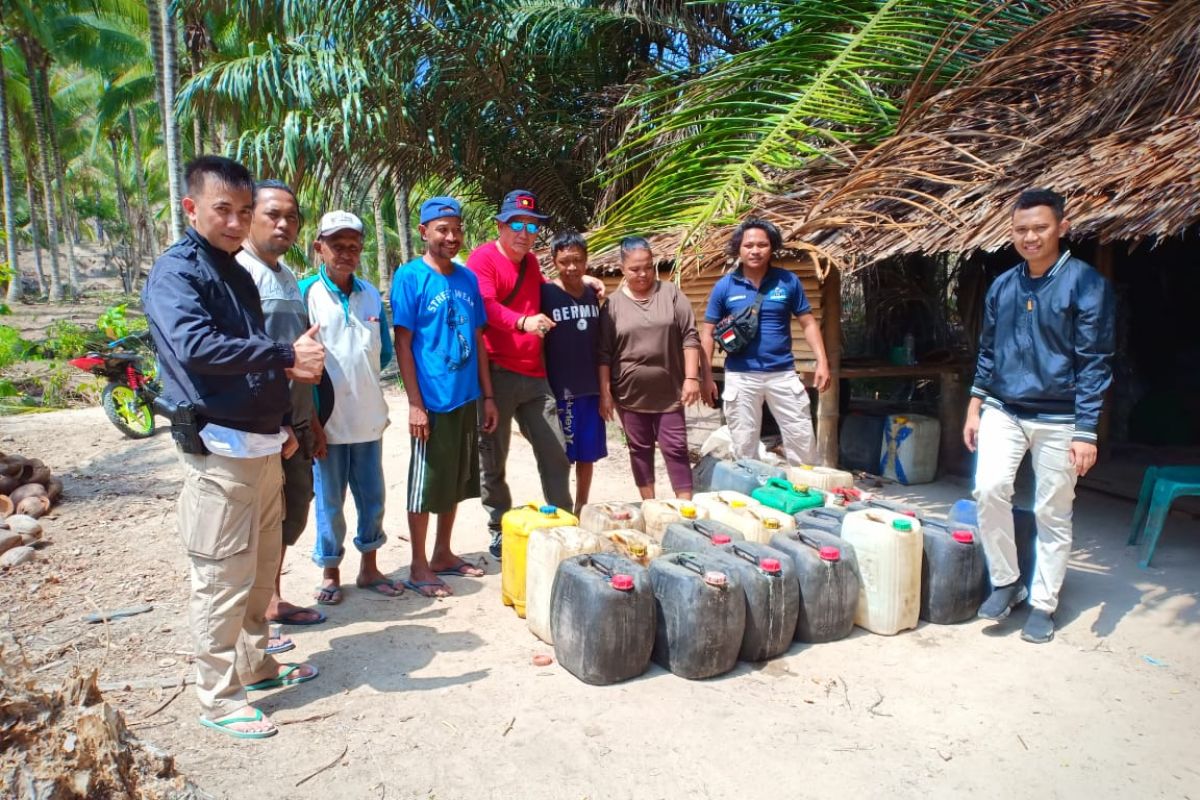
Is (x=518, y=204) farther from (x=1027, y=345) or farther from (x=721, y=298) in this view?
(x=1027, y=345)

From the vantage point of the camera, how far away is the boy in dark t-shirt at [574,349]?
14.9 ft

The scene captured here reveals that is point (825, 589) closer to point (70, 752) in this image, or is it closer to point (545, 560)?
point (545, 560)

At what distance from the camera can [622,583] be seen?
9.96 ft

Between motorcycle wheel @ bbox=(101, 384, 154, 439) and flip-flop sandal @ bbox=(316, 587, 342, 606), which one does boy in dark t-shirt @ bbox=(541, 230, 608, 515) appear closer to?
flip-flop sandal @ bbox=(316, 587, 342, 606)

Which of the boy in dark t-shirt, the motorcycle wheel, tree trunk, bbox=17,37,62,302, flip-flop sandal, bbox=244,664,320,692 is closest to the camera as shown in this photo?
flip-flop sandal, bbox=244,664,320,692

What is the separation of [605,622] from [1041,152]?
4372 millimetres

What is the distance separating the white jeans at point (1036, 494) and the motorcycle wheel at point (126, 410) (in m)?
7.92

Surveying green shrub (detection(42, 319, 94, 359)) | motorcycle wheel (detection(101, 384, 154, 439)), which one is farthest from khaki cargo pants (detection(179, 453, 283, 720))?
green shrub (detection(42, 319, 94, 359))

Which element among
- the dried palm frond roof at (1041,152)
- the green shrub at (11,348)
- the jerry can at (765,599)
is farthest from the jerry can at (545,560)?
the green shrub at (11,348)

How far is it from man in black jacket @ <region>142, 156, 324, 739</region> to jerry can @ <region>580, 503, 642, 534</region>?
1751 mm

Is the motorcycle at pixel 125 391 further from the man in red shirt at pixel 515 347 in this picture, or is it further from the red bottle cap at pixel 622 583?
the red bottle cap at pixel 622 583

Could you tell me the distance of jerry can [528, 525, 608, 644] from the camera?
11.3ft

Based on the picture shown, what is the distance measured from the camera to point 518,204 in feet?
13.8

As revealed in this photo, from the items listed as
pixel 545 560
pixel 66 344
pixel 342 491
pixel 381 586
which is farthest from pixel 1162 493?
pixel 66 344
